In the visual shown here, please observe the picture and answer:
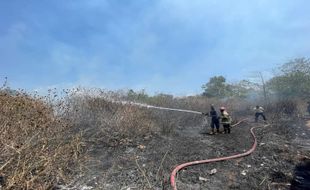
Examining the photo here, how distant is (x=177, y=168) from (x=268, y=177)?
7.22ft

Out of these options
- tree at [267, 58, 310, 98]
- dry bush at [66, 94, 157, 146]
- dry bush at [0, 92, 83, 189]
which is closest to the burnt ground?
dry bush at [66, 94, 157, 146]

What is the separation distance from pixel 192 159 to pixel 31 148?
177 inches

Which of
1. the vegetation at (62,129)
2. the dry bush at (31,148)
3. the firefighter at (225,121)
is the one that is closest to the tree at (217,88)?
the vegetation at (62,129)

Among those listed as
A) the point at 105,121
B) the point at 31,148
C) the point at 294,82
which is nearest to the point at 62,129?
the point at 31,148

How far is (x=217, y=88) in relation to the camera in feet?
130

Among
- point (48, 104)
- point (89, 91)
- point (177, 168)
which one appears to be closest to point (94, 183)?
point (177, 168)

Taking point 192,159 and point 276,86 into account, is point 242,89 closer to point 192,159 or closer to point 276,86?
point 276,86

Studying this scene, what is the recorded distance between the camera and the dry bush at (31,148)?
5969mm

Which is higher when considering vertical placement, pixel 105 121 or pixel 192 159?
pixel 105 121

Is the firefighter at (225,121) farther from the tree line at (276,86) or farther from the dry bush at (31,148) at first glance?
the tree line at (276,86)

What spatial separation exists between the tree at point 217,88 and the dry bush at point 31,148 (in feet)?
103

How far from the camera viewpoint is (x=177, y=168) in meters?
8.09

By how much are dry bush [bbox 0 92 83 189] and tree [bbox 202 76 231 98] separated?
1239 inches

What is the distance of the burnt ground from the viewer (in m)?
7.47
